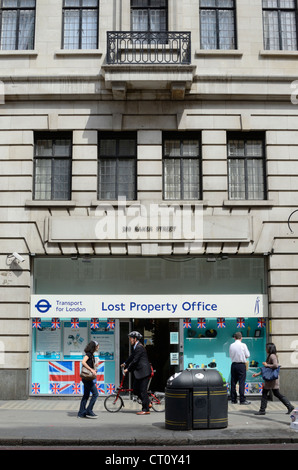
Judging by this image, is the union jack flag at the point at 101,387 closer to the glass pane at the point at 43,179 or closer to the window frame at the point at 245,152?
the glass pane at the point at 43,179

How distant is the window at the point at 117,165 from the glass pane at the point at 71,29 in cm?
311

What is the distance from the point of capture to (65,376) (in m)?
16.5

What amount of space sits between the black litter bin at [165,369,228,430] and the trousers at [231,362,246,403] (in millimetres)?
3898

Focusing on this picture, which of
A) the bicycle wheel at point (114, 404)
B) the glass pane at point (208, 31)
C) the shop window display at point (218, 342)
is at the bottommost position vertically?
the bicycle wheel at point (114, 404)

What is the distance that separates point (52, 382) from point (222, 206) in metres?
7.18

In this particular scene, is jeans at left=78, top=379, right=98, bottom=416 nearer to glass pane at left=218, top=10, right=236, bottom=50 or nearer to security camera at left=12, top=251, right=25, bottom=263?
security camera at left=12, top=251, right=25, bottom=263

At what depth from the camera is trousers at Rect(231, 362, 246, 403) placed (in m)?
15.3

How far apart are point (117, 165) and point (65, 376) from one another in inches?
255

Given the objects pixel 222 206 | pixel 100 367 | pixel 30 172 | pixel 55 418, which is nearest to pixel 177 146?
pixel 222 206

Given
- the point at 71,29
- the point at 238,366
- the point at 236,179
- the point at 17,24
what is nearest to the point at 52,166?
the point at 71,29

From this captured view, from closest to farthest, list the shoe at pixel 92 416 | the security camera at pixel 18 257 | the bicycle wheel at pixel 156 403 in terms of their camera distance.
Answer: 1. the shoe at pixel 92 416
2. the bicycle wheel at pixel 156 403
3. the security camera at pixel 18 257

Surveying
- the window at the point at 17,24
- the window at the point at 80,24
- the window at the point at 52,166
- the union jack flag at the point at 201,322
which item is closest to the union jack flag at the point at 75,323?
the union jack flag at the point at 201,322

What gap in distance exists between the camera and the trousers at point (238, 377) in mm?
15266

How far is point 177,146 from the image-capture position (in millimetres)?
17500
